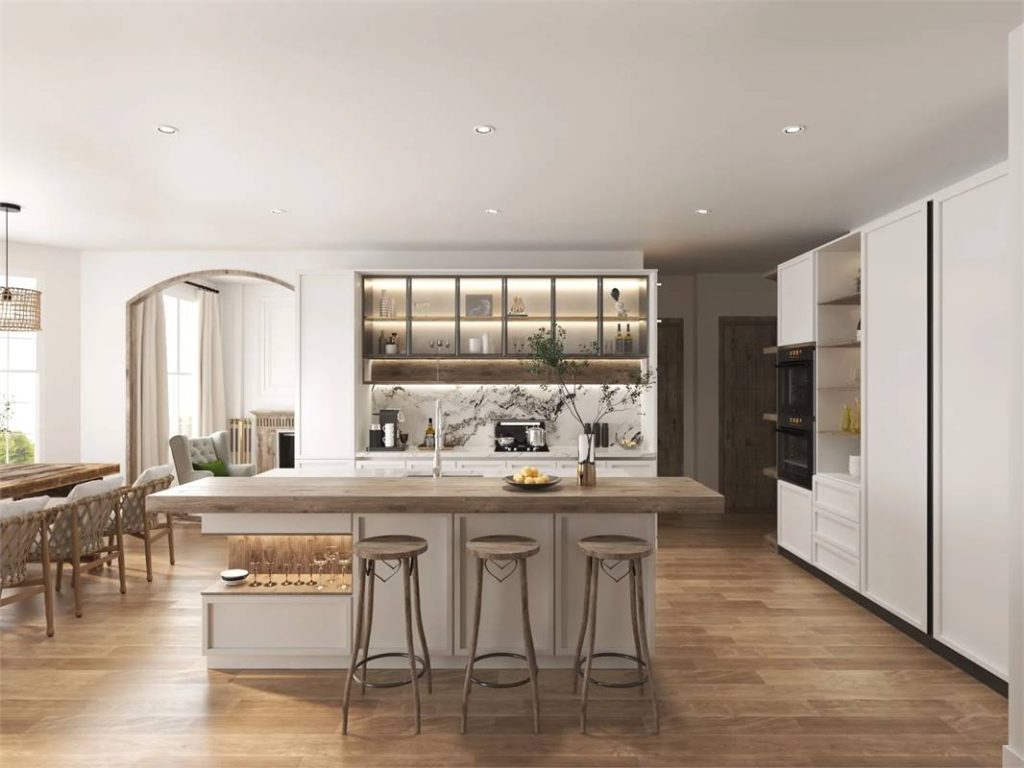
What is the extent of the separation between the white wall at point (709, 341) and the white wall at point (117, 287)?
3.16m

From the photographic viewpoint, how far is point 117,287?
6.91 metres

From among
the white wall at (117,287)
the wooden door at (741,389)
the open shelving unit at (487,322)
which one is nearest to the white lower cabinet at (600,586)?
the open shelving unit at (487,322)

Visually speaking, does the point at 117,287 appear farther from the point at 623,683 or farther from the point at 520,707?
the point at 623,683

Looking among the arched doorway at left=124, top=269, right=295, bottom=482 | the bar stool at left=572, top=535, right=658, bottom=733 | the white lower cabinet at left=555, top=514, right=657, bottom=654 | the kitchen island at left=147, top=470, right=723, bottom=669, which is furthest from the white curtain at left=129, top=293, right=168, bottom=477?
the bar stool at left=572, top=535, right=658, bottom=733

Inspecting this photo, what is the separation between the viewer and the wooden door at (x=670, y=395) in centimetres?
835

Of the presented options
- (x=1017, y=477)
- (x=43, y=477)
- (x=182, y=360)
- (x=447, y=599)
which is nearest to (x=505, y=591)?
(x=447, y=599)

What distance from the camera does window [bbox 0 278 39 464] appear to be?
251 inches

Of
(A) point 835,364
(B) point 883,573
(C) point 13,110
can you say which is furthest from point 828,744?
(C) point 13,110

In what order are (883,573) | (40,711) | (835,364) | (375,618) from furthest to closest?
(835,364) → (883,573) → (375,618) → (40,711)

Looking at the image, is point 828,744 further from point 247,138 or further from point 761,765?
point 247,138

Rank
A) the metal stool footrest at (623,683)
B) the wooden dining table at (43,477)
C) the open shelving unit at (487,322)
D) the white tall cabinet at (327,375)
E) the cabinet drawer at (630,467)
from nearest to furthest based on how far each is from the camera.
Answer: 1. the metal stool footrest at (623,683)
2. the wooden dining table at (43,477)
3. the cabinet drawer at (630,467)
4. the white tall cabinet at (327,375)
5. the open shelving unit at (487,322)

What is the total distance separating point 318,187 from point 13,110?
170 centimetres

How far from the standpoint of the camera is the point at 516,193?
4.77 m

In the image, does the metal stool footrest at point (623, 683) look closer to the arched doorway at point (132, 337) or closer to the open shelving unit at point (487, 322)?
the open shelving unit at point (487, 322)
